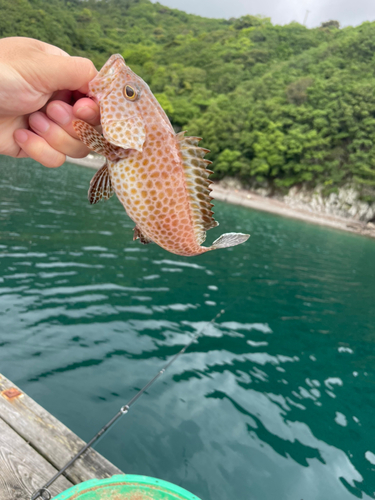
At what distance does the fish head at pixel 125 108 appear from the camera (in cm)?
176

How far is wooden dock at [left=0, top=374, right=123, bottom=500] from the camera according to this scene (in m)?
3.13

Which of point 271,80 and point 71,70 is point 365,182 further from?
point 71,70

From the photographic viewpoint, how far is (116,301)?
9812 mm

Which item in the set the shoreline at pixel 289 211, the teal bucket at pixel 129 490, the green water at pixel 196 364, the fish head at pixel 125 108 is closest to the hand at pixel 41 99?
the fish head at pixel 125 108

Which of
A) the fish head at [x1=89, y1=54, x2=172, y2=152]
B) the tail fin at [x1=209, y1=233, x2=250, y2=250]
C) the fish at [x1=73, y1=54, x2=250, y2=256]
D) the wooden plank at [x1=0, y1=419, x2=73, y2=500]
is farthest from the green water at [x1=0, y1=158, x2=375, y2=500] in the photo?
the fish head at [x1=89, y1=54, x2=172, y2=152]

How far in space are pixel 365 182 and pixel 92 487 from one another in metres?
66.5

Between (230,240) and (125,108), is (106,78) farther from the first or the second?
(230,240)

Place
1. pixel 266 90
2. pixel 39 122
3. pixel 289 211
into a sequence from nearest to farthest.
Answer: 1. pixel 39 122
2. pixel 289 211
3. pixel 266 90

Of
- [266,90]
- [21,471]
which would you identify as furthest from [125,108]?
[266,90]

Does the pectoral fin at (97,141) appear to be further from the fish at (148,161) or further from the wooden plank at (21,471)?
the wooden plank at (21,471)

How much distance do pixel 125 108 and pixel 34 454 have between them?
370 cm

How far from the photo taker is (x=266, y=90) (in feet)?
260

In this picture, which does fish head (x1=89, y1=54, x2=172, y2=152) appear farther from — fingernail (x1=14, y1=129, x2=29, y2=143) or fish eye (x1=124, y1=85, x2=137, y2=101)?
fingernail (x1=14, y1=129, x2=29, y2=143)

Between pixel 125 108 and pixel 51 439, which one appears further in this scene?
pixel 51 439
